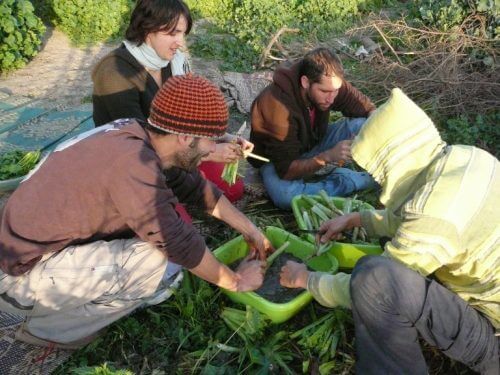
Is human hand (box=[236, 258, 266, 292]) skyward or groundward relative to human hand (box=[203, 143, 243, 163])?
groundward

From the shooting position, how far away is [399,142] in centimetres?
211

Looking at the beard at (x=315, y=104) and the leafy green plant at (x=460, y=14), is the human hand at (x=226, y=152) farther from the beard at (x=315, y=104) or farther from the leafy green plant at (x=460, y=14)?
the leafy green plant at (x=460, y=14)

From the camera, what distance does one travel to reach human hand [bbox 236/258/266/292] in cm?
268

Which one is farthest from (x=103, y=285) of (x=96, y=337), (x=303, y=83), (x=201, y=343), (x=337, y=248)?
(x=303, y=83)

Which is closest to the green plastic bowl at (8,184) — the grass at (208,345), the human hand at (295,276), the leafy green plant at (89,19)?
the grass at (208,345)

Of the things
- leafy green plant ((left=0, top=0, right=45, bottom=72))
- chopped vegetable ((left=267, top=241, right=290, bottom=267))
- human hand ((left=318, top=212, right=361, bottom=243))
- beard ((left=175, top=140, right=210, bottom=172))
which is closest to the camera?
beard ((left=175, top=140, right=210, bottom=172))

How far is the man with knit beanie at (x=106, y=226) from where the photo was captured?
2.22m

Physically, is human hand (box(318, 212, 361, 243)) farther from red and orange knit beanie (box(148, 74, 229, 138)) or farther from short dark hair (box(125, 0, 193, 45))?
short dark hair (box(125, 0, 193, 45))

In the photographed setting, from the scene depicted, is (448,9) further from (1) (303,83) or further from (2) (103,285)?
(2) (103,285)

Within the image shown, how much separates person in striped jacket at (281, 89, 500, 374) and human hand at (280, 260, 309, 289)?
0.31 m

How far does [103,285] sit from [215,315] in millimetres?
683

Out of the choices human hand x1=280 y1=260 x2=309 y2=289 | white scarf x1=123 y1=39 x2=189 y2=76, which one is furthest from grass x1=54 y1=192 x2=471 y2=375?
white scarf x1=123 y1=39 x2=189 y2=76

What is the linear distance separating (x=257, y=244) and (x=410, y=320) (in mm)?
1114

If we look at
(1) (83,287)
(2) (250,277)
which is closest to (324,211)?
(2) (250,277)
